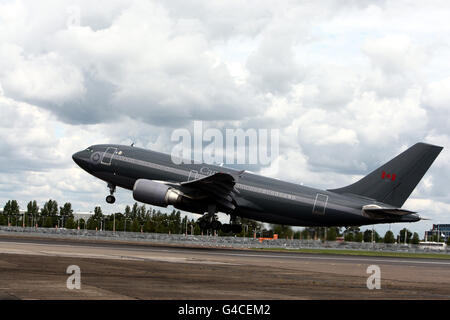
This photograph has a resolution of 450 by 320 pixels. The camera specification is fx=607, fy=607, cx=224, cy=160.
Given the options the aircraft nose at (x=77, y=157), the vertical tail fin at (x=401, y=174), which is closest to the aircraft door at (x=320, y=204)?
the vertical tail fin at (x=401, y=174)

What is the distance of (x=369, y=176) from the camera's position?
50.5 meters

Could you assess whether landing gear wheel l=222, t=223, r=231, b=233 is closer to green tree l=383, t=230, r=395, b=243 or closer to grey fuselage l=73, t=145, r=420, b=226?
grey fuselage l=73, t=145, r=420, b=226

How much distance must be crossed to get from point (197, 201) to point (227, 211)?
3.01 m

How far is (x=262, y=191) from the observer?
2018 inches

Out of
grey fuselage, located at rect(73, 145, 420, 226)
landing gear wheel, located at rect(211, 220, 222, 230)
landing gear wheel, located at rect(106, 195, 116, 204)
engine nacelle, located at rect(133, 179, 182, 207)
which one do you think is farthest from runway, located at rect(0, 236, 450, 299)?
landing gear wheel, located at rect(106, 195, 116, 204)

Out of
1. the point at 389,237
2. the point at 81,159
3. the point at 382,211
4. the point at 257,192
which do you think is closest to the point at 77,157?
the point at 81,159

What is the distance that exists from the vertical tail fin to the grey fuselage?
982mm

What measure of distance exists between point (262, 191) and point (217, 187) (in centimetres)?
387

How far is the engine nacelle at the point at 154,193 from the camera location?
49250 millimetres

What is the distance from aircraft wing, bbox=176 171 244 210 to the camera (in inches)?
1924

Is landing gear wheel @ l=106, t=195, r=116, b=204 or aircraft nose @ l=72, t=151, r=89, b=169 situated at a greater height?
aircraft nose @ l=72, t=151, r=89, b=169

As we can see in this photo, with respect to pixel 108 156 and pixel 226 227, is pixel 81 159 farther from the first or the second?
pixel 226 227

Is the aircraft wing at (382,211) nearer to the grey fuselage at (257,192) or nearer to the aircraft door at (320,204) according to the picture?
the grey fuselage at (257,192)
